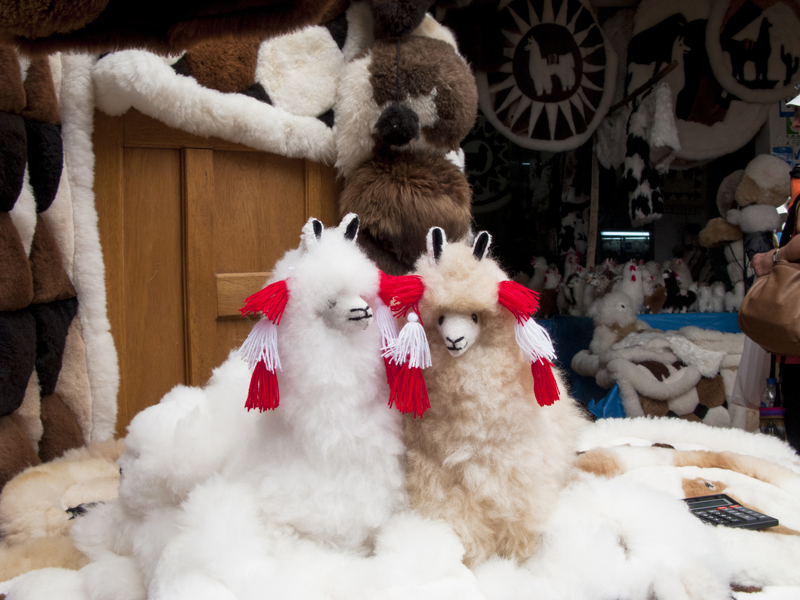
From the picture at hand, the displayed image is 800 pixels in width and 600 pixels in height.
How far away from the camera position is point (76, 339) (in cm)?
144

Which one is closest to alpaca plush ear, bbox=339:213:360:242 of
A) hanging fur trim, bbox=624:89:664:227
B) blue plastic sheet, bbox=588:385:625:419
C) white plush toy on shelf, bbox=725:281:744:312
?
blue plastic sheet, bbox=588:385:625:419

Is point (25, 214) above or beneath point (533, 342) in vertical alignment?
above

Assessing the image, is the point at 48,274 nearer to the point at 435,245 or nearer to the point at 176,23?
the point at 176,23

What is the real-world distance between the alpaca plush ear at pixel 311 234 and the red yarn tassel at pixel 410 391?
219 mm

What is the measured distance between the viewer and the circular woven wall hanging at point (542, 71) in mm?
2520

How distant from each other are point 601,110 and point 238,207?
1941 millimetres

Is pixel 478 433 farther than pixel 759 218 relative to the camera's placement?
No

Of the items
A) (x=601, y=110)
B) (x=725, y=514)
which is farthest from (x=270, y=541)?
(x=601, y=110)

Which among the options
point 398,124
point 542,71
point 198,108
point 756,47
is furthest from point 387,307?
point 756,47

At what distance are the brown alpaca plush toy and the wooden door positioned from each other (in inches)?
12.4

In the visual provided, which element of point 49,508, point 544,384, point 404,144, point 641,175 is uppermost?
point 641,175

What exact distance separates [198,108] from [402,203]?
0.65 meters

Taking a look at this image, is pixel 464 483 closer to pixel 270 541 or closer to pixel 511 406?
pixel 511 406

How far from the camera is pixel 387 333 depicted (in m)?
0.73
